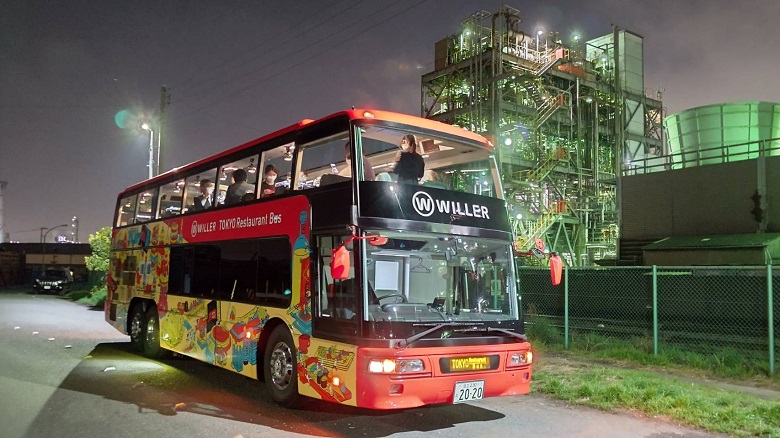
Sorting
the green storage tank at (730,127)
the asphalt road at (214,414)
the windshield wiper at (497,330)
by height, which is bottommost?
the asphalt road at (214,414)

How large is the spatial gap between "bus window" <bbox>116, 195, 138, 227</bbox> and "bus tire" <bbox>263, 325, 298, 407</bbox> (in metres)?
7.42

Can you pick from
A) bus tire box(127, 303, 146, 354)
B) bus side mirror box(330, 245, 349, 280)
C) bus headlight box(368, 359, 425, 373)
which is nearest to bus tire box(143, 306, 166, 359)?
bus tire box(127, 303, 146, 354)

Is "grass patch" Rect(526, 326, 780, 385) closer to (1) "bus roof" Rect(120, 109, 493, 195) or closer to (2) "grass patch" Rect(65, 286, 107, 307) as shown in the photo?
(1) "bus roof" Rect(120, 109, 493, 195)

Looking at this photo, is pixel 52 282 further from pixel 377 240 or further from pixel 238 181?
pixel 377 240

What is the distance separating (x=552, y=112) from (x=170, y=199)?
98.4ft

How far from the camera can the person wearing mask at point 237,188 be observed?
9.30 metres

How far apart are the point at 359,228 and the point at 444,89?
35.8 meters

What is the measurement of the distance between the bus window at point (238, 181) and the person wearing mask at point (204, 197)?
1.03 ft

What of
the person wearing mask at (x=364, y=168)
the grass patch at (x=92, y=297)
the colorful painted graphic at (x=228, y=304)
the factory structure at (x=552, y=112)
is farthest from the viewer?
the factory structure at (x=552, y=112)

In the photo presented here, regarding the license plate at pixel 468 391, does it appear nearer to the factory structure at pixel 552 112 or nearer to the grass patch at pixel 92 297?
the grass patch at pixel 92 297

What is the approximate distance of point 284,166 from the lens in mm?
8336

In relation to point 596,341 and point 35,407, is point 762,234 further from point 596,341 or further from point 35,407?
point 35,407

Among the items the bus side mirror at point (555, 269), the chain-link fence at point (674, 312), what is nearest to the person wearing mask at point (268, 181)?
the bus side mirror at point (555, 269)

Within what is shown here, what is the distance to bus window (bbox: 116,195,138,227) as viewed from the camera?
13859 millimetres
